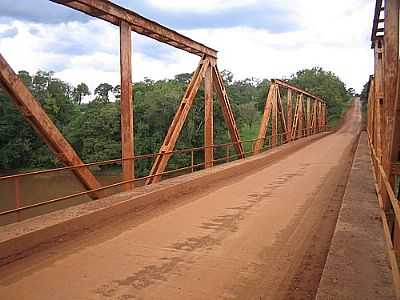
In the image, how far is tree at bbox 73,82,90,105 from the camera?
3014 inches

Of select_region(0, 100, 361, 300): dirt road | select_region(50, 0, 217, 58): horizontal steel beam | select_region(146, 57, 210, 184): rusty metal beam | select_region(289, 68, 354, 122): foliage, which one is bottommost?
select_region(0, 100, 361, 300): dirt road

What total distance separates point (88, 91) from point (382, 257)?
82511mm

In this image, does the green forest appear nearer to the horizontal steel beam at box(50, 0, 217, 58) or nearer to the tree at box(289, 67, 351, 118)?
the horizontal steel beam at box(50, 0, 217, 58)

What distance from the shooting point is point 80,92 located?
7981 centimetres

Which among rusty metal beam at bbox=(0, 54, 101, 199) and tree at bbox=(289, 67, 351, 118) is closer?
rusty metal beam at bbox=(0, 54, 101, 199)

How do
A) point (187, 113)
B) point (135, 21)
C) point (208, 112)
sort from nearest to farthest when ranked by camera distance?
point (135, 21)
point (187, 113)
point (208, 112)

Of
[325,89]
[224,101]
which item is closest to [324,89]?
[325,89]

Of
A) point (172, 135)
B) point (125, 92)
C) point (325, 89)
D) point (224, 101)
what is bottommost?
point (172, 135)

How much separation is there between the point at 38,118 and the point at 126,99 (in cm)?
252

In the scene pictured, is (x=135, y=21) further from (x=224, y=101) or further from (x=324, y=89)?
(x=324, y=89)

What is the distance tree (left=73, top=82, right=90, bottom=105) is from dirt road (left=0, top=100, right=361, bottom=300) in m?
72.0

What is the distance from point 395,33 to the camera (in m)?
6.20

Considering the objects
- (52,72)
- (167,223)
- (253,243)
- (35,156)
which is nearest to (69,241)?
(167,223)

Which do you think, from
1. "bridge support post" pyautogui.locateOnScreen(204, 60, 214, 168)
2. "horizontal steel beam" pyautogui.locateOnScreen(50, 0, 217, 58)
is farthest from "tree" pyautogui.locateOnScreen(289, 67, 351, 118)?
"horizontal steel beam" pyautogui.locateOnScreen(50, 0, 217, 58)
